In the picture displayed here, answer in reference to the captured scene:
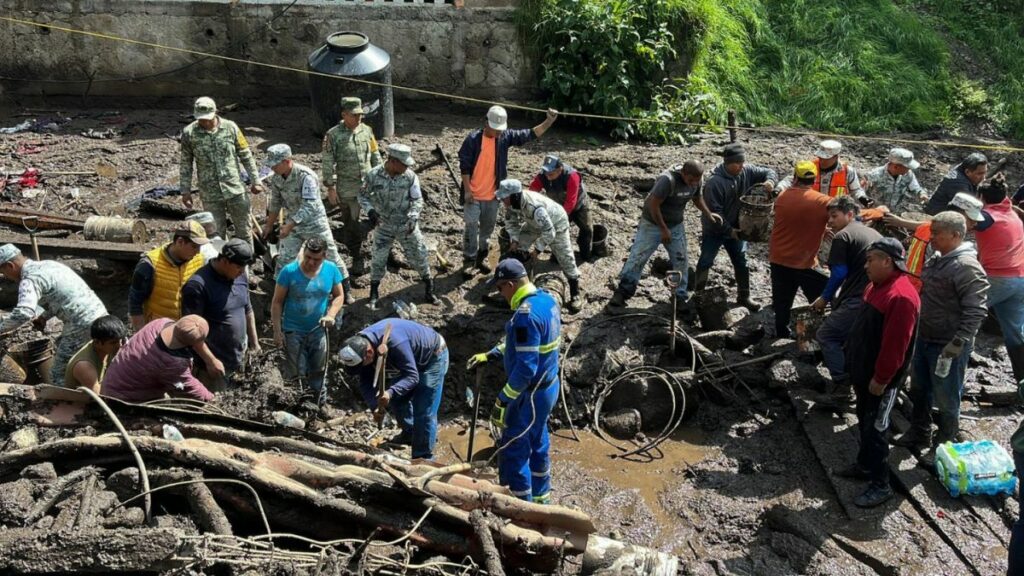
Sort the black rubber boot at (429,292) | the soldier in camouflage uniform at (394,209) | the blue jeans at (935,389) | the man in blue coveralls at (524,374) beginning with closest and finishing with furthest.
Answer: the man in blue coveralls at (524,374) < the blue jeans at (935,389) < the soldier in camouflage uniform at (394,209) < the black rubber boot at (429,292)

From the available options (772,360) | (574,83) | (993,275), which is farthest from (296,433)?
(574,83)

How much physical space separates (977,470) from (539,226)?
172 inches

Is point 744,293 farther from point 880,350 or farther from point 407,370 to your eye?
point 407,370

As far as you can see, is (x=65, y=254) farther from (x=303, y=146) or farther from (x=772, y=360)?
(x=772, y=360)

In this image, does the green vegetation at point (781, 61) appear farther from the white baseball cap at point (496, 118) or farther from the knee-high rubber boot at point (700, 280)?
the white baseball cap at point (496, 118)

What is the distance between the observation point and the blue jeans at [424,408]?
24.1ft

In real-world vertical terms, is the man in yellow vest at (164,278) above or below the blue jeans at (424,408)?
above

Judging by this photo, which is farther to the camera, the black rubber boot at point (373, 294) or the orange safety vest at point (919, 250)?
the black rubber boot at point (373, 294)

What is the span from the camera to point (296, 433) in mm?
5750

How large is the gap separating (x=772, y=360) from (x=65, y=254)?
23.1 ft

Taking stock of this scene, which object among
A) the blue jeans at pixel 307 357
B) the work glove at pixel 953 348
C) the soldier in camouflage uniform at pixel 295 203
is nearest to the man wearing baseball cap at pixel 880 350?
the work glove at pixel 953 348

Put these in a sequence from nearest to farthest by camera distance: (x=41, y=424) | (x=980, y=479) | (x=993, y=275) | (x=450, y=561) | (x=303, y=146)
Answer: (x=450, y=561) < (x=41, y=424) < (x=980, y=479) < (x=993, y=275) < (x=303, y=146)

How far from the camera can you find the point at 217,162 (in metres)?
9.30

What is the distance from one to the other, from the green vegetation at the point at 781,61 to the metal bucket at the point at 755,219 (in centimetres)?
404
